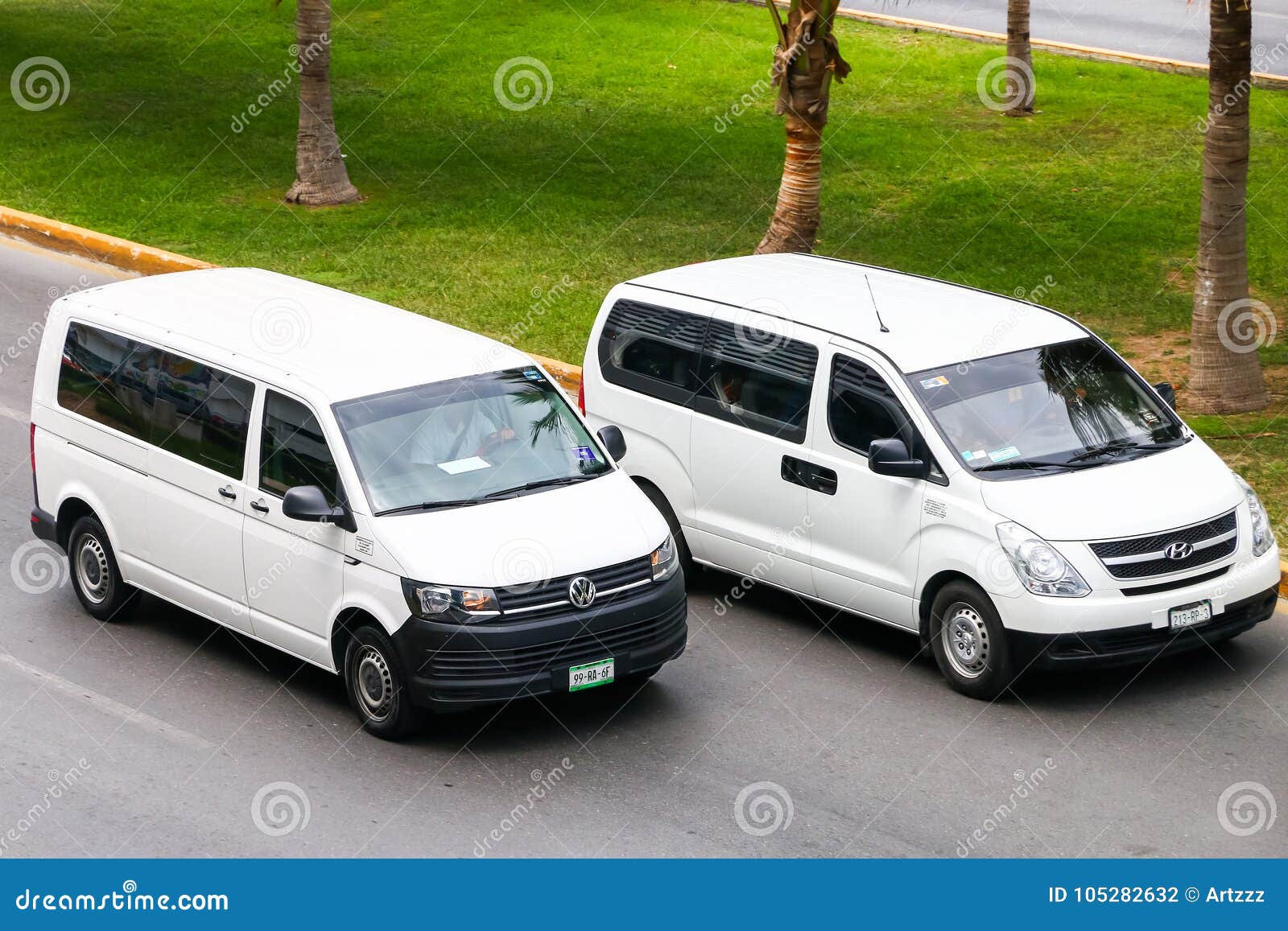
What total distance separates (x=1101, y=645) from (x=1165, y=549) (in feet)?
2.14

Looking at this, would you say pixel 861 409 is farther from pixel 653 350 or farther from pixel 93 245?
pixel 93 245

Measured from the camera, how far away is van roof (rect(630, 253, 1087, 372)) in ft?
33.1

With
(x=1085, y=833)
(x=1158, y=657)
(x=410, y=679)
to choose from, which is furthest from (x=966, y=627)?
(x=410, y=679)

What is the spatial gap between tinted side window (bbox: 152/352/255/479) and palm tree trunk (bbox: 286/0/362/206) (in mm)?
9791

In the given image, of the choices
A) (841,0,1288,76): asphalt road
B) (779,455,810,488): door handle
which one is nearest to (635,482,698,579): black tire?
(779,455,810,488): door handle

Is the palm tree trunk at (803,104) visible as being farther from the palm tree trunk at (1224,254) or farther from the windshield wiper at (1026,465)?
the windshield wiper at (1026,465)

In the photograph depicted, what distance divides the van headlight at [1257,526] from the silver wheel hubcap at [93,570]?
6841 millimetres

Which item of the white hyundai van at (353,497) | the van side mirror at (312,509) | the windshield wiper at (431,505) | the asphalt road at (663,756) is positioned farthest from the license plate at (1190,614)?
the van side mirror at (312,509)

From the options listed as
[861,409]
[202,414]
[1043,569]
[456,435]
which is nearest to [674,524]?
[861,409]

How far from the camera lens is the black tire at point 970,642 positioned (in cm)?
916

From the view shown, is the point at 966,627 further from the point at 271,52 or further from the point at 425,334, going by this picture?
the point at 271,52

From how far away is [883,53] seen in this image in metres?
24.8

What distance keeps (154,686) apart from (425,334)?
2569 millimetres

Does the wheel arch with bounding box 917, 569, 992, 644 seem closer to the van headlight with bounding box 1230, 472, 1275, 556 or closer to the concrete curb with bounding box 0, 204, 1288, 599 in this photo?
the van headlight with bounding box 1230, 472, 1275, 556
